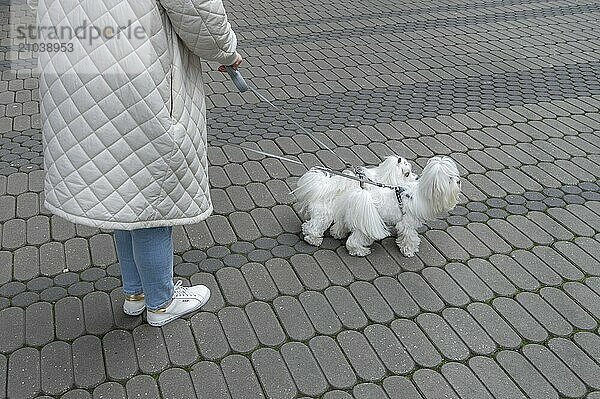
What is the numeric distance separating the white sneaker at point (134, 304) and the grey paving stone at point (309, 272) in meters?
0.85

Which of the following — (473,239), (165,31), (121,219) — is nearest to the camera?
(165,31)

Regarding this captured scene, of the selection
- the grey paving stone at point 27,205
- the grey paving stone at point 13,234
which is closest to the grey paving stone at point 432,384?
the grey paving stone at point 13,234

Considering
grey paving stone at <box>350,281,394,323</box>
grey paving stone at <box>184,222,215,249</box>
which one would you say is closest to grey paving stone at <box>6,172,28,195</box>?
grey paving stone at <box>184,222,215,249</box>

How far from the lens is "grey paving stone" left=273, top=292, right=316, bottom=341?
3043mm

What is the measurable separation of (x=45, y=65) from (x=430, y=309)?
6.90 ft

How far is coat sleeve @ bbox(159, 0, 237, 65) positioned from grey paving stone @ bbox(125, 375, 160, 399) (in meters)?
1.40

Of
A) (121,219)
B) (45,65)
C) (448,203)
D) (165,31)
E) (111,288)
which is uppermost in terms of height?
(165,31)

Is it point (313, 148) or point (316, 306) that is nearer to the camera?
point (316, 306)

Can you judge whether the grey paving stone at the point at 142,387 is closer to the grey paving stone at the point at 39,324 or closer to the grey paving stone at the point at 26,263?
the grey paving stone at the point at 39,324

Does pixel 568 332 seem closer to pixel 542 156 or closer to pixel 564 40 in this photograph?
pixel 542 156

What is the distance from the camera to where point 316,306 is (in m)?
3.22

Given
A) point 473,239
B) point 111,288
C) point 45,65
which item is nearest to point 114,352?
point 111,288

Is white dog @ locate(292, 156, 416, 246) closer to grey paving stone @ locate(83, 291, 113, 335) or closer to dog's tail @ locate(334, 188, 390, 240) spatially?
dog's tail @ locate(334, 188, 390, 240)

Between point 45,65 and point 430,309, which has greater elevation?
point 45,65
